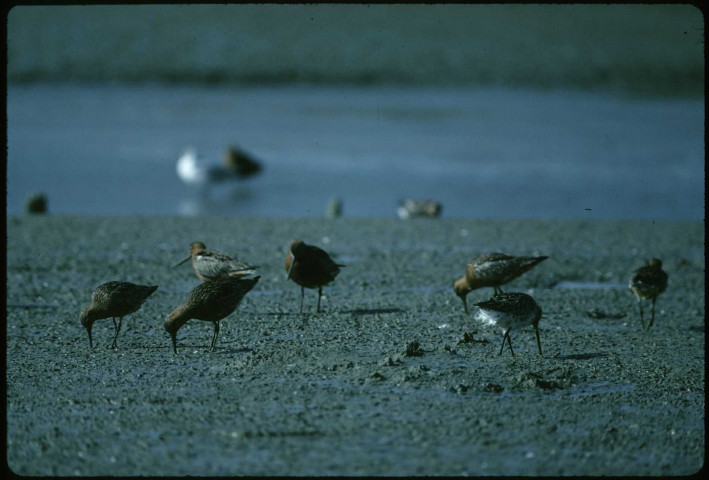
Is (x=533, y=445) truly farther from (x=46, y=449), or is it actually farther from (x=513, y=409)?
(x=46, y=449)

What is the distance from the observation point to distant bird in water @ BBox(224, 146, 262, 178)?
19.0 metres

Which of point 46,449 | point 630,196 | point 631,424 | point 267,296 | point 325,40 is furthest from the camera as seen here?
point 325,40

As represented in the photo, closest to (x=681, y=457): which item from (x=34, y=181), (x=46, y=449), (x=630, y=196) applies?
(x=46, y=449)

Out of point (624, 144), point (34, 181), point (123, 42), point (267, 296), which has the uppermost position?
point (123, 42)

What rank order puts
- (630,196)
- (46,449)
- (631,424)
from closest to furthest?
(46,449) < (631,424) < (630,196)

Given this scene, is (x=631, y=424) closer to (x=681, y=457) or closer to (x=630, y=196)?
(x=681, y=457)

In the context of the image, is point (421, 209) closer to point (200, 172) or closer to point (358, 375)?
point (200, 172)

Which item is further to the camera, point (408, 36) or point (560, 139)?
point (408, 36)

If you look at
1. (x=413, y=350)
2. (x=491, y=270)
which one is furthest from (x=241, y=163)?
(x=413, y=350)

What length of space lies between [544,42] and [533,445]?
2698 centimetres

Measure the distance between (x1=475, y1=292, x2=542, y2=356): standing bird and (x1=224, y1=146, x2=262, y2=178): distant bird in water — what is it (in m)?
11.9

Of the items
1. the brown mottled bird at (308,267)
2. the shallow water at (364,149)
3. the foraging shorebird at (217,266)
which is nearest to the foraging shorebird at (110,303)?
the foraging shorebird at (217,266)

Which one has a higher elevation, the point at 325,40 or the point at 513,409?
the point at 325,40

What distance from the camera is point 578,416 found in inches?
249
